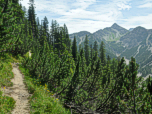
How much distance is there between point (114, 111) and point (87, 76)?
10.5 ft

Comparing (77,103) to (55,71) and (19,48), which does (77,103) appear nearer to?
(55,71)

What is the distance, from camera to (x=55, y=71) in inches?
388

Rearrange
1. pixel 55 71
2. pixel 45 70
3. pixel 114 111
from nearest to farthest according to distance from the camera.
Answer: pixel 114 111, pixel 55 71, pixel 45 70

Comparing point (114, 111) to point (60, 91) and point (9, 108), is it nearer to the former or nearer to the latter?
point (60, 91)

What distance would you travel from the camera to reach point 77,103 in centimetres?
896

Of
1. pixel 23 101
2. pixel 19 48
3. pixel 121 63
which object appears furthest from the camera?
pixel 19 48

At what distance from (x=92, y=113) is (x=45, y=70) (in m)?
5.85

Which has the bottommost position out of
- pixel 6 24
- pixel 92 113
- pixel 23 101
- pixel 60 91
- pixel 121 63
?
pixel 92 113

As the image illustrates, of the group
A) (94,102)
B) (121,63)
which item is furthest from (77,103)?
(121,63)

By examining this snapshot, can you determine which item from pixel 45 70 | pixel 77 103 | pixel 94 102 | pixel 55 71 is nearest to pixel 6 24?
pixel 45 70

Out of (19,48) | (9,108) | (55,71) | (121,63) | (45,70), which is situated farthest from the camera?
(19,48)

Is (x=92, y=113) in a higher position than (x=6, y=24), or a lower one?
lower

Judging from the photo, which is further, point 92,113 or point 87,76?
point 87,76

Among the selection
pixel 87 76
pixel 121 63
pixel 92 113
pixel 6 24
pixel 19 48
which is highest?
pixel 6 24
